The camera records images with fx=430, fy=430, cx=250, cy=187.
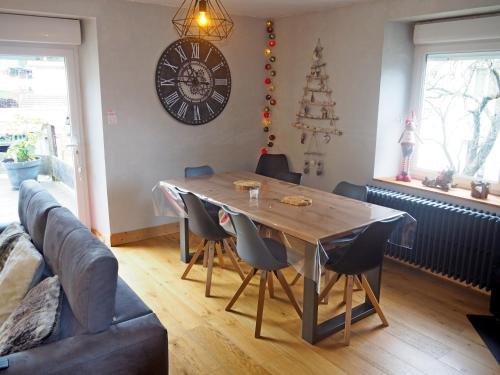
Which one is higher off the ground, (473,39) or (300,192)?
(473,39)

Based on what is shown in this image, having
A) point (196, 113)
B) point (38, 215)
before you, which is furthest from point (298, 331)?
point (196, 113)

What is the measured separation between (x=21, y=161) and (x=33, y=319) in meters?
2.83

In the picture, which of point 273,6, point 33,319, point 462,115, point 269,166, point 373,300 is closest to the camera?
point 33,319

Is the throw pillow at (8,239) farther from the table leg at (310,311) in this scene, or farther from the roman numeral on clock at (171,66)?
the roman numeral on clock at (171,66)

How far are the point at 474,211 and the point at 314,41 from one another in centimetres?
234

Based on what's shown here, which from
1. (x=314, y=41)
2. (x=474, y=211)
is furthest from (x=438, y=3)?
(x=474, y=211)

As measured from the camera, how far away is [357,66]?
4.10 metres

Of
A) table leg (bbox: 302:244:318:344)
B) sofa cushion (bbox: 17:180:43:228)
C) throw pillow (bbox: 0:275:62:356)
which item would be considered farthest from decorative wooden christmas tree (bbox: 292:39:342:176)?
throw pillow (bbox: 0:275:62:356)

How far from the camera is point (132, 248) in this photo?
14.1ft

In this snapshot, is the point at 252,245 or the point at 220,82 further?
the point at 220,82

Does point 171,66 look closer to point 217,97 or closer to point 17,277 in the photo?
point 217,97

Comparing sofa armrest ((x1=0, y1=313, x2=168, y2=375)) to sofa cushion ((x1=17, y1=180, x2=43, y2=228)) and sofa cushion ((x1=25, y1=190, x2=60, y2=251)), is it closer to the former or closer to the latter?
sofa cushion ((x1=25, y1=190, x2=60, y2=251))

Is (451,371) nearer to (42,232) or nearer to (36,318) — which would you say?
(36,318)

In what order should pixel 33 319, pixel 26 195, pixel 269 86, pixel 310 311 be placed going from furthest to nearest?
pixel 269 86 → pixel 26 195 → pixel 310 311 → pixel 33 319
